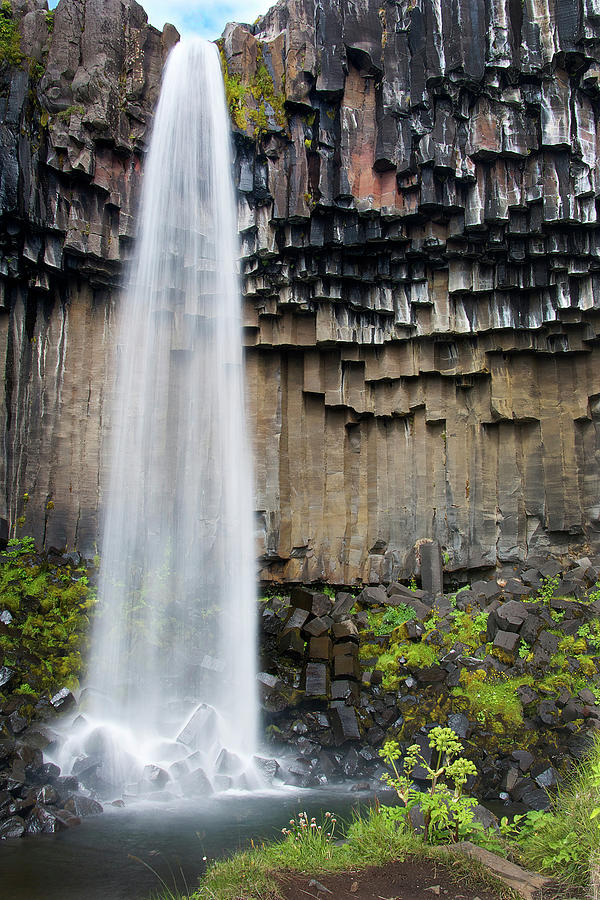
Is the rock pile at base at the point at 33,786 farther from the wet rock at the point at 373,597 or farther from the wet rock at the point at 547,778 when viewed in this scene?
the wet rock at the point at 373,597

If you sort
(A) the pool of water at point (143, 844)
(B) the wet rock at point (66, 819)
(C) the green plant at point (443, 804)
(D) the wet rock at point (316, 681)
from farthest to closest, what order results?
(D) the wet rock at point (316, 681) → (B) the wet rock at point (66, 819) → (A) the pool of water at point (143, 844) → (C) the green plant at point (443, 804)

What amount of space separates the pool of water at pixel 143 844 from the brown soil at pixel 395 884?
178 centimetres

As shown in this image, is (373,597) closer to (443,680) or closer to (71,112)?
(443,680)

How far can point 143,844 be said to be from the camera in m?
7.09

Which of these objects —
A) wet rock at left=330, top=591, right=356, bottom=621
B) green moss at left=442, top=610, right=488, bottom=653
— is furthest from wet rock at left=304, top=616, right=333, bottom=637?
green moss at left=442, top=610, right=488, bottom=653

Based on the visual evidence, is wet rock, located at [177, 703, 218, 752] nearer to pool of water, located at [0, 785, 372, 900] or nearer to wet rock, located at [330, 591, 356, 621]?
pool of water, located at [0, 785, 372, 900]

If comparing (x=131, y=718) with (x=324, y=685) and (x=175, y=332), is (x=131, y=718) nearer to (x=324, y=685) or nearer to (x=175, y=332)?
(x=324, y=685)

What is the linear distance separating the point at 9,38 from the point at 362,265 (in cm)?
831

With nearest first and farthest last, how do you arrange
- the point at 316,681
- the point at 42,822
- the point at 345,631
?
the point at 42,822 → the point at 316,681 → the point at 345,631

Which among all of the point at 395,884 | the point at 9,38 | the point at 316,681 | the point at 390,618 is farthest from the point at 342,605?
the point at 9,38

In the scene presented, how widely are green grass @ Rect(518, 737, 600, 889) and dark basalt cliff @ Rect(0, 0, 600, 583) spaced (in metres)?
9.54

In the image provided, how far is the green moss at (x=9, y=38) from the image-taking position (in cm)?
1364

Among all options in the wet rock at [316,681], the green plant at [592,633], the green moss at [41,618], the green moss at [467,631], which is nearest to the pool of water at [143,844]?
the wet rock at [316,681]

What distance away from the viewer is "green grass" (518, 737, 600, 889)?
4.75 m
